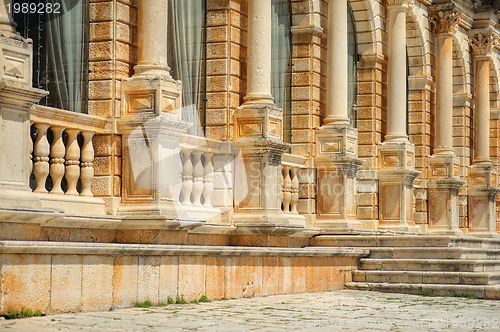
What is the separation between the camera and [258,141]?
1409 centimetres

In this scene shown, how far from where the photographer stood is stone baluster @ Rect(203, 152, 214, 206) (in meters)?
13.6

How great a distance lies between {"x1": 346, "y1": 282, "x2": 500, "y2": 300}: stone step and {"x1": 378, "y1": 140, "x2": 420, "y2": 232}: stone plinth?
4.64 metres

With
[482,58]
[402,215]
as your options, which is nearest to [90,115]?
[402,215]

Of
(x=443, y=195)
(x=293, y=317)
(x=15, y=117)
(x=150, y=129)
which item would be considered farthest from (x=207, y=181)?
(x=443, y=195)

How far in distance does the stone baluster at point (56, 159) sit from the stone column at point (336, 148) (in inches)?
272

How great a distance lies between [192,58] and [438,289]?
5.12 meters

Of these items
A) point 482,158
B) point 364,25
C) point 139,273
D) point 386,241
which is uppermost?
point 364,25

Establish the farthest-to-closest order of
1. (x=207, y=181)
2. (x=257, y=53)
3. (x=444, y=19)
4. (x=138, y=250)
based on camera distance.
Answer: (x=444, y=19) < (x=257, y=53) < (x=207, y=181) < (x=138, y=250)

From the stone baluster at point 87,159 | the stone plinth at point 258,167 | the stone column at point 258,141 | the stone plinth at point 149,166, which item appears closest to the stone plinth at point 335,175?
the stone column at point 258,141

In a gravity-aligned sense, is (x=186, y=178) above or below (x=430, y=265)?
above

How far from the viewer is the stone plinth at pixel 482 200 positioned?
25.9m

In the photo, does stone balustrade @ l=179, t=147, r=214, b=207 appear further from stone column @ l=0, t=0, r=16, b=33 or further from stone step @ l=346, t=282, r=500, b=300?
stone column @ l=0, t=0, r=16, b=33

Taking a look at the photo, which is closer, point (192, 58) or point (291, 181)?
point (192, 58)

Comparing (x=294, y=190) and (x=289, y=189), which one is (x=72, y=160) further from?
(x=294, y=190)
